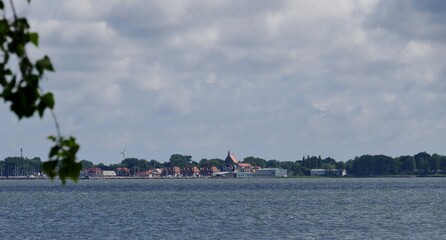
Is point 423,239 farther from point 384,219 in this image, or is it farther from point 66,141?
point 66,141

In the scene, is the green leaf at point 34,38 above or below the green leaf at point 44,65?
above

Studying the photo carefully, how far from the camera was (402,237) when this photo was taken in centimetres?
8544

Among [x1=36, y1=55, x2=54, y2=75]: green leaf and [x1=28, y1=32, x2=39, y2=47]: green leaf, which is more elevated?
[x1=28, y1=32, x2=39, y2=47]: green leaf

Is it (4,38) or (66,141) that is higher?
(4,38)

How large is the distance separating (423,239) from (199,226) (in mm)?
26521

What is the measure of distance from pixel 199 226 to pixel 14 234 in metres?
18.5

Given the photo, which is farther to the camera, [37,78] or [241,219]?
[241,219]

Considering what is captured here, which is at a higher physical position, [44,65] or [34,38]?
[34,38]

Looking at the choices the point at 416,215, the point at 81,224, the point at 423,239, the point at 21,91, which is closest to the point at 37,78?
the point at 21,91

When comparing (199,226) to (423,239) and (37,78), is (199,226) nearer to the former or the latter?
(423,239)

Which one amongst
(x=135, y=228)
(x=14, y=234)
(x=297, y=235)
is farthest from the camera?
(x=135, y=228)

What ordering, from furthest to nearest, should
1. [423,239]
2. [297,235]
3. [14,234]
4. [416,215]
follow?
[416,215], [14,234], [297,235], [423,239]

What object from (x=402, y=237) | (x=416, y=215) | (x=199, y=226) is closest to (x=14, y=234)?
(x=199, y=226)

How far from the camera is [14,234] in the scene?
93.6 meters
